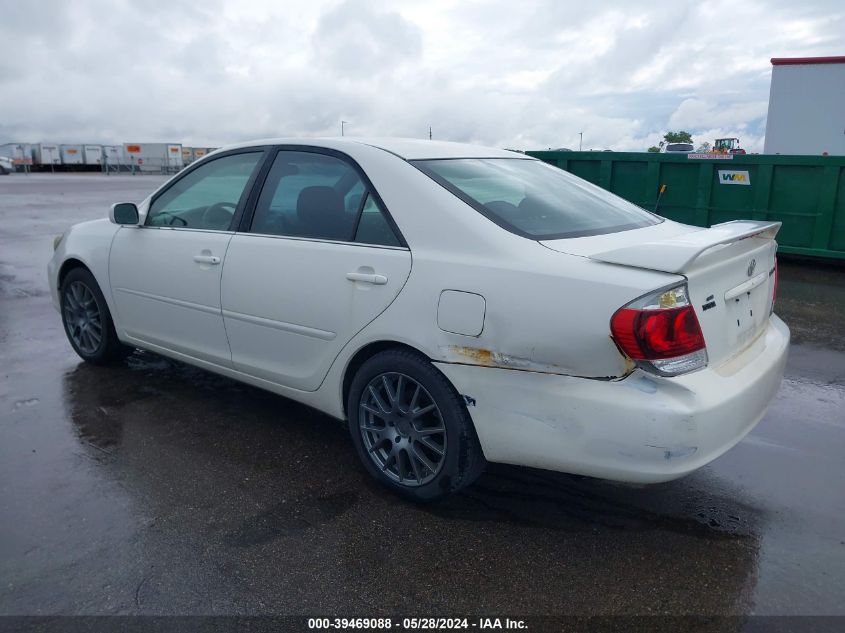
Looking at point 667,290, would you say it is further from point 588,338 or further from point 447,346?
point 447,346

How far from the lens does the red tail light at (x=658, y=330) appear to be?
2.57m

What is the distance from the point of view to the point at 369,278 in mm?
3221

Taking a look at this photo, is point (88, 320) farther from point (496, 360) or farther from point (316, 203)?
point (496, 360)

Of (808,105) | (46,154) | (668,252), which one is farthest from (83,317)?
(46,154)

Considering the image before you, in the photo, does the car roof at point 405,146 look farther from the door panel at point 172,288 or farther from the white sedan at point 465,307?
the door panel at point 172,288

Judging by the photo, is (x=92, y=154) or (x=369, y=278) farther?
(x=92, y=154)

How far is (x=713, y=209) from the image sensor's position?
33.7ft

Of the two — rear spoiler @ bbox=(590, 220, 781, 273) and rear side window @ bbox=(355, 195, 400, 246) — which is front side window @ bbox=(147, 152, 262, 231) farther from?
rear spoiler @ bbox=(590, 220, 781, 273)

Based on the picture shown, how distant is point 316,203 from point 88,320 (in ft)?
8.06

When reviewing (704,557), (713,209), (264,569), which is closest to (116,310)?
(264,569)

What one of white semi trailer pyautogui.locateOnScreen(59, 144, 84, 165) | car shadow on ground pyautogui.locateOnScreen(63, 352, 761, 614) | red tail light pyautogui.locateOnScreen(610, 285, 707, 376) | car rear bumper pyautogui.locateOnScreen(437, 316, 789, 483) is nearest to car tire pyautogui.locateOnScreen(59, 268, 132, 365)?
car shadow on ground pyautogui.locateOnScreen(63, 352, 761, 614)

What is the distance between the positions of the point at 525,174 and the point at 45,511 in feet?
9.24

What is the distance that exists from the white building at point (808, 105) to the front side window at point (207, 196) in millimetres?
18185

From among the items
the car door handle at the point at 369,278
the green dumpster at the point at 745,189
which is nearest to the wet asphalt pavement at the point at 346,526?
the car door handle at the point at 369,278
